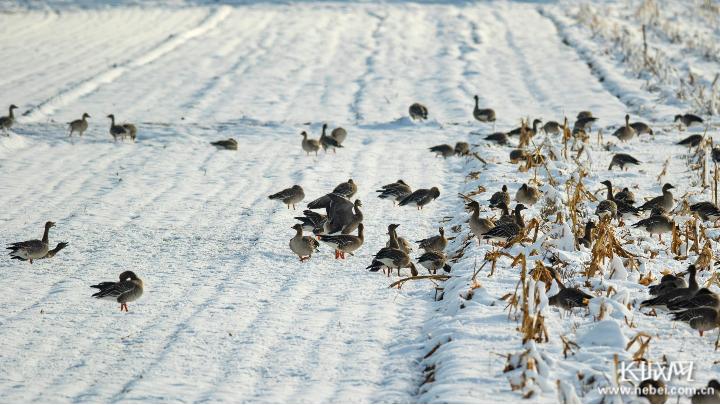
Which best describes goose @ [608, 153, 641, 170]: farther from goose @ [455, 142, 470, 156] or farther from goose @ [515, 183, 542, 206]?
goose @ [515, 183, 542, 206]

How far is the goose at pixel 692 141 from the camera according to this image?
19.7 m

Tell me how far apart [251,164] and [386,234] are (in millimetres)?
6063

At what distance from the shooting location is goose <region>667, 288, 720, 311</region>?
9.47m

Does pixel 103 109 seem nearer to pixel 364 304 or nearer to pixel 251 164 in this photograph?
pixel 251 164

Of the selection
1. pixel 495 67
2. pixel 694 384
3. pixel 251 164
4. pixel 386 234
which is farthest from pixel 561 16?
pixel 694 384

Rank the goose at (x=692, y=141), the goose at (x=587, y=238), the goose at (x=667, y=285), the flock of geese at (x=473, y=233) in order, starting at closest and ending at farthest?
1. the flock of geese at (x=473, y=233)
2. the goose at (x=667, y=285)
3. the goose at (x=587, y=238)
4. the goose at (x=692, y=141)

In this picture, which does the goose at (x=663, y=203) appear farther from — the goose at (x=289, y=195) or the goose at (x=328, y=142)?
the goose at (x=328, y=142)

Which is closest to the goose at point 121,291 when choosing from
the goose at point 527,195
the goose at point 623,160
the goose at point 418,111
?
the goose at point 527,195

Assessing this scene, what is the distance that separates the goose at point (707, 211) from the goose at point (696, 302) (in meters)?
4.99

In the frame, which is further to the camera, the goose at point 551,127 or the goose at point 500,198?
the goose at point 551,127

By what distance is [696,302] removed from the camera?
9.50 metres

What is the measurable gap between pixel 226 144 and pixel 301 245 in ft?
26.8

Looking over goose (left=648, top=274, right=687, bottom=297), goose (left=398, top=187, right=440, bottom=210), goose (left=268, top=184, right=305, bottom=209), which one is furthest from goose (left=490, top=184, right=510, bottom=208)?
goose (left=648, top=274, right=687, bottom=297)

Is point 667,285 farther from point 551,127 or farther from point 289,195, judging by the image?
point 551,127
